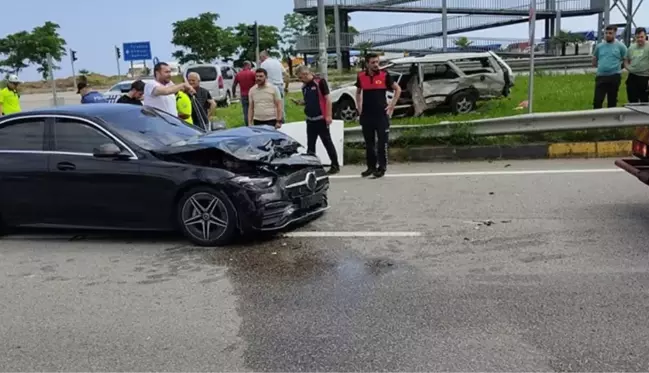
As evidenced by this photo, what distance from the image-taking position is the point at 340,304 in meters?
4.52

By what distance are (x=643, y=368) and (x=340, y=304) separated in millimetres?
1928

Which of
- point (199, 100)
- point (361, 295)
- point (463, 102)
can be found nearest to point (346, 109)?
point (463, 102)

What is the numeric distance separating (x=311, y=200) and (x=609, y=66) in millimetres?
7262

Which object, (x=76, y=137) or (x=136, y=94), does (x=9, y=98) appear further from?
(x=76, y=137)

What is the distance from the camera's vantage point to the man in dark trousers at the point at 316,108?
9562 mm

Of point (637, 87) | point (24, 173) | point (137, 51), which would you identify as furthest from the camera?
point (137, 51)

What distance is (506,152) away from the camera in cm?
1048

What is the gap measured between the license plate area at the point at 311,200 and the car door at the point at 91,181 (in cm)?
152

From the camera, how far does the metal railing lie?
39531 mm

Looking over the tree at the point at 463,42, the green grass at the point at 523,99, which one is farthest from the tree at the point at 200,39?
the green grass at the point at 523,99

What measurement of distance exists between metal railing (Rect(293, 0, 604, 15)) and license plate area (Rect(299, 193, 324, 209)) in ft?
112

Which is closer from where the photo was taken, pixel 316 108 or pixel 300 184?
pixel 300 184

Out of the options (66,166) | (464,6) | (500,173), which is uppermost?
(464,6)

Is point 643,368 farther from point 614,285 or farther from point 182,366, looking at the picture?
point 182,366
